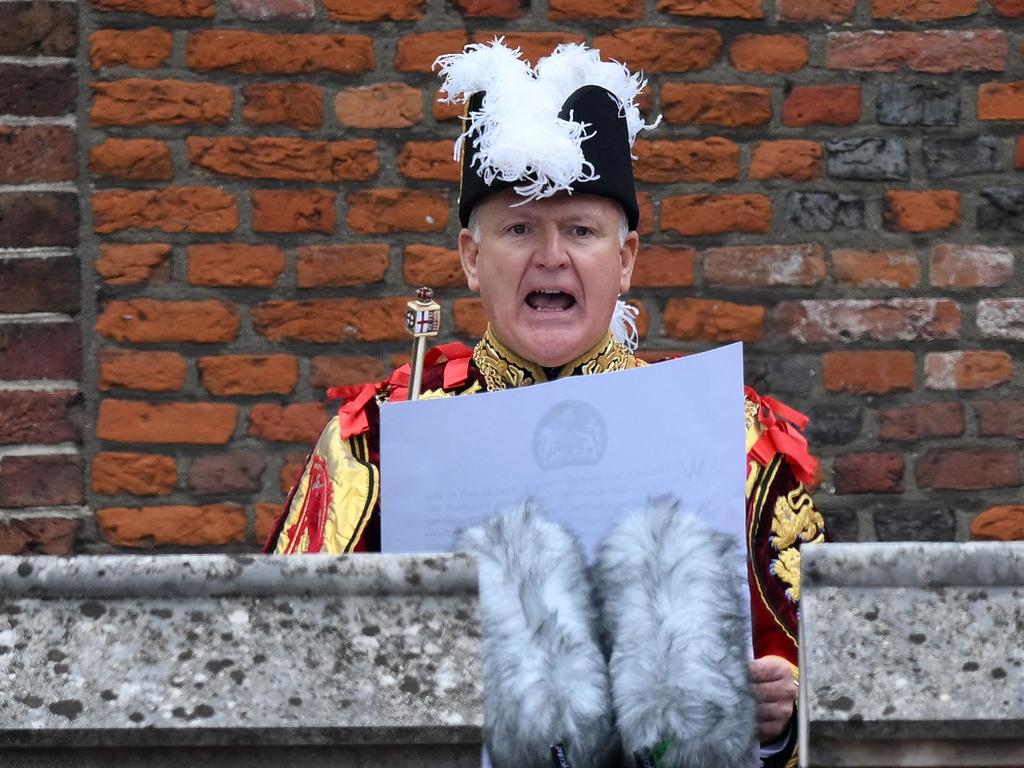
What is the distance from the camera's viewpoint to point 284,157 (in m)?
3.07

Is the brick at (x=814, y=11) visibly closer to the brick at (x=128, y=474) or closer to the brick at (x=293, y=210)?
the brick at (x=293, y=210)

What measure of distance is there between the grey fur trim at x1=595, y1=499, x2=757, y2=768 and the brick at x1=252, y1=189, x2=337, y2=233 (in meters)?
1.53

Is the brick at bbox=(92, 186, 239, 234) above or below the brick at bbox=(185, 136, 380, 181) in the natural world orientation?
below

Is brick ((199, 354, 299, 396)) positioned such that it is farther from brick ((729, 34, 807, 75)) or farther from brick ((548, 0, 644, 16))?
brick ((729, 34, 807, 75))

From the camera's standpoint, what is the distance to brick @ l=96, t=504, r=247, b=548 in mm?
3068

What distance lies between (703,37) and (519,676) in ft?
Answer: 6.20

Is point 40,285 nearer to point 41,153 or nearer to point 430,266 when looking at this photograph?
point 41,153

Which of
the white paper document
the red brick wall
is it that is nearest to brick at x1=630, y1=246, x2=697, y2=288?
the red brick wall

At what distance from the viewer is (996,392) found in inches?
125

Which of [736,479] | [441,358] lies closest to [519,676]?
[736,479]

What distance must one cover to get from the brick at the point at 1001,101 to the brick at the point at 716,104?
424 mm

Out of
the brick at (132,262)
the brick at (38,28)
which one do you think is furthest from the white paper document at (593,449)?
the brick at (38,28)

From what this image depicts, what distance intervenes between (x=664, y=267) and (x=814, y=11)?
58cm

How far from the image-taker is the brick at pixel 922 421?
3.16 meters
